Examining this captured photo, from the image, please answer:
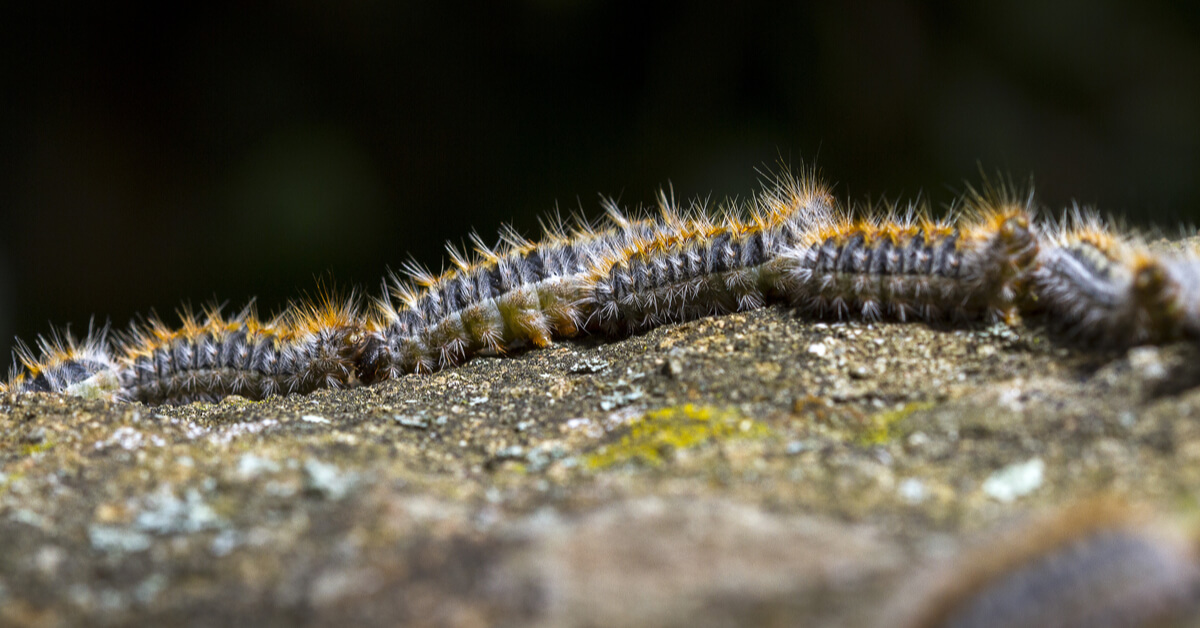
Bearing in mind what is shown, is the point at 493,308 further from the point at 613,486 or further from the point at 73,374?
the point at 73,374

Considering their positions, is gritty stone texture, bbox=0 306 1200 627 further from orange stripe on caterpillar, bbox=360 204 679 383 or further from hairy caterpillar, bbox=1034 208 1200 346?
orange stripe on caterpillar, bbox=360 204 679 383

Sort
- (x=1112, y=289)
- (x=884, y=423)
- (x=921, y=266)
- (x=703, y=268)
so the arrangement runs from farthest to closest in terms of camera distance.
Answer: (x=703, y=268) < (x=921, y=266) < (x=1112, y=289) < (x=884, y=423)

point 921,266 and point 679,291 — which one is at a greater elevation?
point 921,266

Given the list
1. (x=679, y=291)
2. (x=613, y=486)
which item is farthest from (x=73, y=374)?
(x=613, y=486)

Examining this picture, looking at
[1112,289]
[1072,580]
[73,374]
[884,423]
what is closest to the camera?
[1072,580]

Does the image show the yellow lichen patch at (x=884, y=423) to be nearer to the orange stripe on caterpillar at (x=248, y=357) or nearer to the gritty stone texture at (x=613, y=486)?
the gritty stone texture at (x=613, y=486)

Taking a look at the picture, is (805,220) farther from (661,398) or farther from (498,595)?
(498,595)

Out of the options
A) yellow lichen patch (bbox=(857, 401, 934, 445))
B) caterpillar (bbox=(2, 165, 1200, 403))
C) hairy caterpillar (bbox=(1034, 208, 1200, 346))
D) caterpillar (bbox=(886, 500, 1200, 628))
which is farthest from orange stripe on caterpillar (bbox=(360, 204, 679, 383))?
caterpillar (bbox=(886, 500, 1200, 628))

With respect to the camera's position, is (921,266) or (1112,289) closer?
(1112,289)
